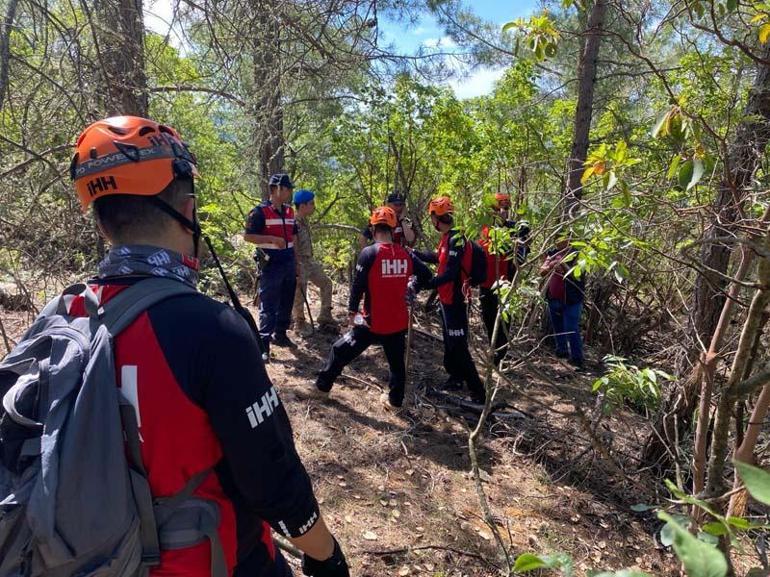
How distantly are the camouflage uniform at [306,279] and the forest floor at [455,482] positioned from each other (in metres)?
1.39

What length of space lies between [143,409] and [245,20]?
143 inches

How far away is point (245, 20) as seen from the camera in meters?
4.15

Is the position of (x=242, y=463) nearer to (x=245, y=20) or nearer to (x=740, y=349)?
(x=740, y=349)

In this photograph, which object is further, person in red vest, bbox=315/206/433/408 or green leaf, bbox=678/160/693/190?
person in red vest, bbox=315/206/433/408

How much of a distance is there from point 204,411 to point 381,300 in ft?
12.8

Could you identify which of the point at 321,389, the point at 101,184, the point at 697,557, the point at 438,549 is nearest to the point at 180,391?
the point at 101,184

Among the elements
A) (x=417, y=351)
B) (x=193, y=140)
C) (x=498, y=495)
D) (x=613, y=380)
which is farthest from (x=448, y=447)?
(x=193, y=140)

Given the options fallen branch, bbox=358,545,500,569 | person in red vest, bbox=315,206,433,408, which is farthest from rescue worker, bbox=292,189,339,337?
fallen branch, bbox=358,545,500,569

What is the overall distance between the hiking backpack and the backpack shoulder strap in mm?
4653

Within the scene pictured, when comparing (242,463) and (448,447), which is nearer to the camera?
(242,463)

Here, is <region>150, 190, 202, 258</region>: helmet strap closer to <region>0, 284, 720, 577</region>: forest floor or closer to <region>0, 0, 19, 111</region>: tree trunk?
<region>0, 284, 720, 577</region>: forest floor

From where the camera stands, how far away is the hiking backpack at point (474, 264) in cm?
591

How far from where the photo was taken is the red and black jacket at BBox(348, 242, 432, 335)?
208 inches

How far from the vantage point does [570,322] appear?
7.55 metres
